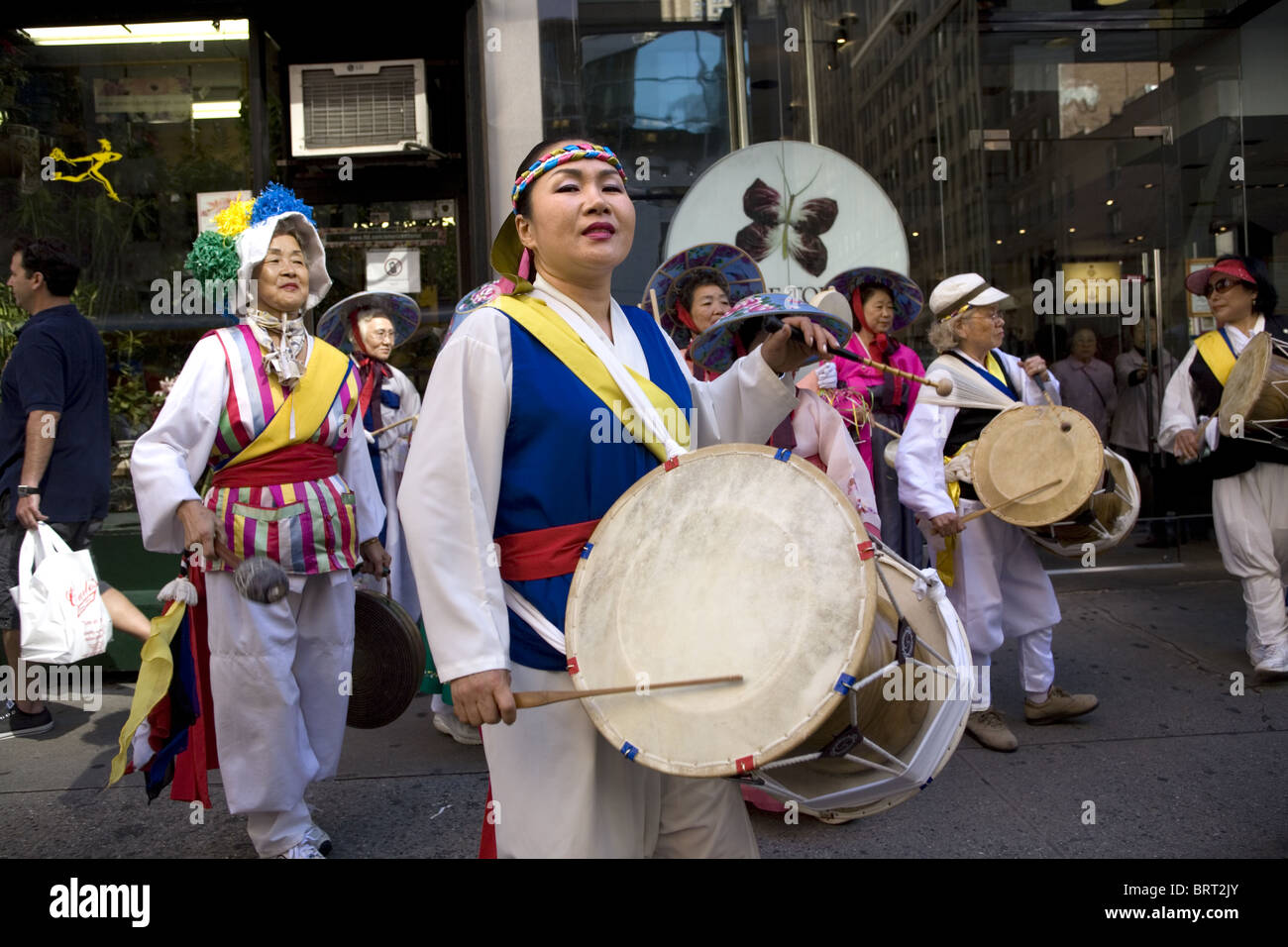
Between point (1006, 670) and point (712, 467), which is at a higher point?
point (712, 467)

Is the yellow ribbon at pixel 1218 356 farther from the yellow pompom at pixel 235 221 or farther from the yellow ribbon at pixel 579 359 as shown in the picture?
the yellow pompom at pixel 235 221

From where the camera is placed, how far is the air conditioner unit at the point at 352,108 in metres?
6.55

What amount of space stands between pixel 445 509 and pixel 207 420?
1745 mm

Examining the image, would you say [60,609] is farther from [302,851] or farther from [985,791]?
[985,791]

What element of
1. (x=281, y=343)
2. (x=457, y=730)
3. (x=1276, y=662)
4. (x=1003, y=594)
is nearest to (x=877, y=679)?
(x=281, y=343)

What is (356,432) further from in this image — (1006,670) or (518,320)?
(1006,670)

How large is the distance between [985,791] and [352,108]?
4.86 meters

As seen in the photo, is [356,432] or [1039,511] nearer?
[356,432]

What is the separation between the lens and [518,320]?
2.40 metres

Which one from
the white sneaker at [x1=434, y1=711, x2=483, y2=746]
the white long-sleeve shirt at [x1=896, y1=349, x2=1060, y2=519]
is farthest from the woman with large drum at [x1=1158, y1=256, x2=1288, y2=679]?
the white sneaker at [x1=434, y1=711, x2=483, y2=746]

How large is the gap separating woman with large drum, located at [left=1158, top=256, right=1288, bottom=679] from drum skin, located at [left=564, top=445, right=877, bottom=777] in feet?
13.0

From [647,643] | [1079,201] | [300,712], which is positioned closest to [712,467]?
[647,643]

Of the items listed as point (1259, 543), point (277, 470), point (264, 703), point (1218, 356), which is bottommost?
point (264, 703)

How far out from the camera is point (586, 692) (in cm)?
214
